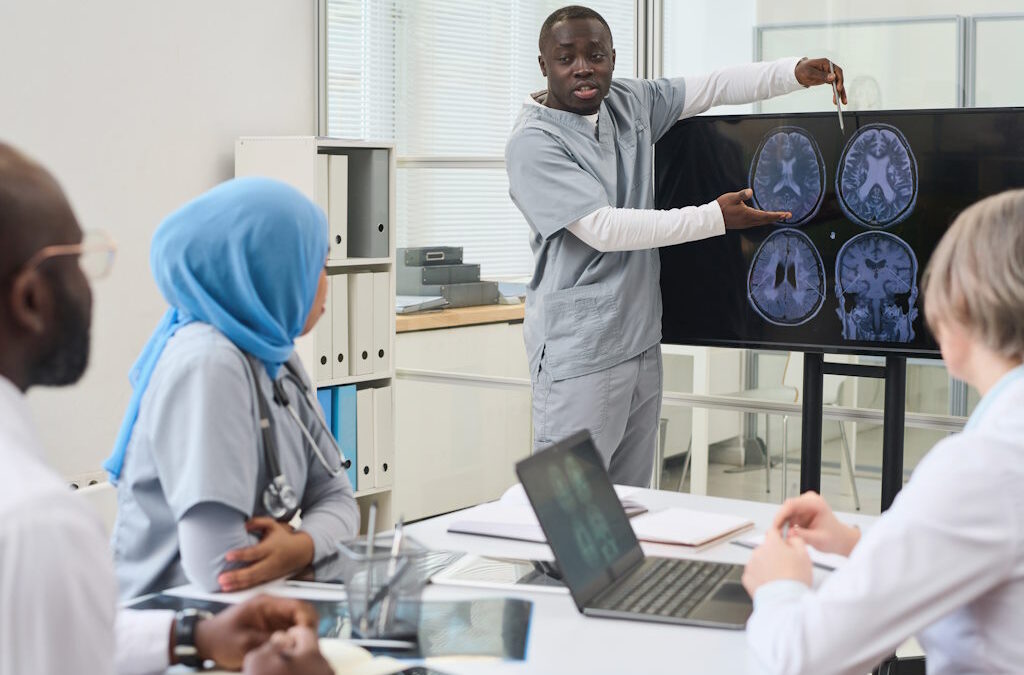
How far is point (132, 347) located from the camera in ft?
12.5

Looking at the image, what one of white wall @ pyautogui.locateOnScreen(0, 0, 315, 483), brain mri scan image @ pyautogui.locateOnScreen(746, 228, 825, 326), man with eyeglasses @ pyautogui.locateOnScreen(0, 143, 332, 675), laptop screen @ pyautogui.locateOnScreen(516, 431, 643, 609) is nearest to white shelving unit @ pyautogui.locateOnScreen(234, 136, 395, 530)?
white wall @ pyautogui.locateOnScreen(0, 0, 315, 483)

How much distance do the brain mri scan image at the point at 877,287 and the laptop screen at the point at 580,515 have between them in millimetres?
1210

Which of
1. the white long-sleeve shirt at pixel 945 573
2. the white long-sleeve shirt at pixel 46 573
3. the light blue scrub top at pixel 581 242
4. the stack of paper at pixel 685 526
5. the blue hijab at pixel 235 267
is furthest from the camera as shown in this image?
the light blue scrub top at pixel 581 242

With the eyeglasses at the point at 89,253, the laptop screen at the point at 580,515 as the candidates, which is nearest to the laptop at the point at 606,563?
the laptop screen at the point at 580,515

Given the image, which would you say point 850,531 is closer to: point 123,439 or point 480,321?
point 123,439

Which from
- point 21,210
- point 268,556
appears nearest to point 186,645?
point 268,556

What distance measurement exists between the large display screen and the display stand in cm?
5

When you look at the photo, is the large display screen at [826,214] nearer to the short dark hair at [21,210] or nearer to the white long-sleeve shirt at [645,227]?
the white long-sleeve shirt at [645,227]

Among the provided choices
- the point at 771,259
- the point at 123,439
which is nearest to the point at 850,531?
the point at 123,439

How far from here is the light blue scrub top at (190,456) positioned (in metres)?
1.53

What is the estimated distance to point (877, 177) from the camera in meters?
2.64

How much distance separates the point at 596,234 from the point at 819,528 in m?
1.24

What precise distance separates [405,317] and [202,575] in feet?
8.45

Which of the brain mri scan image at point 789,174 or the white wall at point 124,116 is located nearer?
the brain mri scan image at point 789,174
